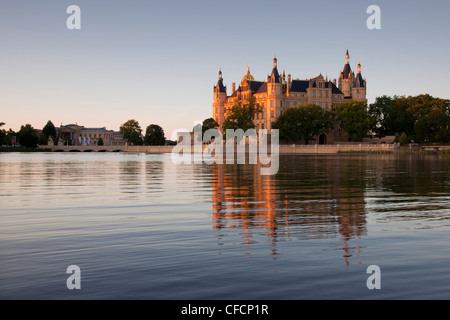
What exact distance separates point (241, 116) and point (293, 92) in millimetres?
30356

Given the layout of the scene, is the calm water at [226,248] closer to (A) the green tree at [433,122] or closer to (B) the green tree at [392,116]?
(A) the green tree at [433,122]

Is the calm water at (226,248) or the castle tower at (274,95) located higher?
the castle tower at (274,95)

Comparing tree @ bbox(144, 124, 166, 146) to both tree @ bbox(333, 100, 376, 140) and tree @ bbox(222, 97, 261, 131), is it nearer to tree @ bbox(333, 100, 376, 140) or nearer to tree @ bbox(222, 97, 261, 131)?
tree @ bbox(222, 97, 261, 131)

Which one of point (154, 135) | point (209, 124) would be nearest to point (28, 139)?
point (154, 135)

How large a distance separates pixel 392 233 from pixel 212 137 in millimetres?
160024

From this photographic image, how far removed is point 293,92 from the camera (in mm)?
166500

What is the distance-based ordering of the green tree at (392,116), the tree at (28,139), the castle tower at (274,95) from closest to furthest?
1. the green tree at (392,116)
2. the castle tower at (274,95)
3. the tree at (28,139)

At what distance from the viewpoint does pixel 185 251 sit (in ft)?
34.6

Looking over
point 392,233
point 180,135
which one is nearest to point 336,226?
point 392,233

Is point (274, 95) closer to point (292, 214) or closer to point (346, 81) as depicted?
point (346, 81)

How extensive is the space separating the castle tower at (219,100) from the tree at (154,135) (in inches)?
905

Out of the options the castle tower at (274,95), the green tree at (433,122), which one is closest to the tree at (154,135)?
the castle tower at (274,95)

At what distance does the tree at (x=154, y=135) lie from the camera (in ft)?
620
